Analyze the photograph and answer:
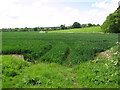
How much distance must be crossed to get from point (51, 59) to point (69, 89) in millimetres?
6512

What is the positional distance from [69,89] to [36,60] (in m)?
8.06

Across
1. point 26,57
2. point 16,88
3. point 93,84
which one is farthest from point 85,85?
point 26,57

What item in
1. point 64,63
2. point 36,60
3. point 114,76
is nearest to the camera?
point 114,76

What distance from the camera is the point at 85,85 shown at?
22.6ft

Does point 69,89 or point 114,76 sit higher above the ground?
point 114,76

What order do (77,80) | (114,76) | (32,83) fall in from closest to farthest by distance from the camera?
1. (32,83)
2. (114,76)
3. (77,80)

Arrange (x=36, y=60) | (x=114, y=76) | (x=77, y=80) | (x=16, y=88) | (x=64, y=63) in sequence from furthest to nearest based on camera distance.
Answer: (x=36, y=60)
(x=64, y=63)
(x=77, y=80)
(x=114, y=76)
(x=16, y=88)

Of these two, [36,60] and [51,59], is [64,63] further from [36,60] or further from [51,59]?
[36,60]

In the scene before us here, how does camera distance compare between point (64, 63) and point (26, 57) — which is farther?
point (26, 57)

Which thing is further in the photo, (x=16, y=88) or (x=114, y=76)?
(x=114, y=76)

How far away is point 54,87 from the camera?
248 inches

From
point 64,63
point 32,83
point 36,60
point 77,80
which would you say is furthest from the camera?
point 36,60

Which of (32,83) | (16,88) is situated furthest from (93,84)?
(16,88)

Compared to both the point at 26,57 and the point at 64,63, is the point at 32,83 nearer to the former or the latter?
the point at 64,63
